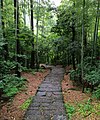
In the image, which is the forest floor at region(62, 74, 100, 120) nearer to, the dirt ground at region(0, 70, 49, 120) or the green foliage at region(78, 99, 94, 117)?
the green foliage at region(78, 99, 94, 117)

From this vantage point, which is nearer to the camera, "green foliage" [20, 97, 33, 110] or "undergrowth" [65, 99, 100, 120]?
"undergrowth" [65, 99, 100, 120]

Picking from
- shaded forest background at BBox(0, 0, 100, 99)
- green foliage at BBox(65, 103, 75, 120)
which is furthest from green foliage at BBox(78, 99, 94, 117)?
shaded forest background at BBox(0, 0, 100, 99)

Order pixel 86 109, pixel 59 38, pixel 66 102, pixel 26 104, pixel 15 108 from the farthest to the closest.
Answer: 1. pixel 59 38
2. pixel 66 102
3. pixel 26 104
4. pixel 15 108
5. pixel 86 109

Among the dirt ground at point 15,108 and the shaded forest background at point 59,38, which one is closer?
the dirt ground at point 15,108

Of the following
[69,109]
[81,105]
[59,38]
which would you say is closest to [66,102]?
[81,105]

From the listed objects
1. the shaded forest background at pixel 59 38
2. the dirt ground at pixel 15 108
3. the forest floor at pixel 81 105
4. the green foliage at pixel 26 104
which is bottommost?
the dirt ground at pixel 15 108

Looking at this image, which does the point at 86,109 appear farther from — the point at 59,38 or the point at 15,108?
the point at 59,38

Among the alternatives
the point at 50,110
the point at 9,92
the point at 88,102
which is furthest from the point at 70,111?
the point at 9,92

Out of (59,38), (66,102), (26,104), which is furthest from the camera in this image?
(59,38)

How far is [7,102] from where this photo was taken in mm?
6844

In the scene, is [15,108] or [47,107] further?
[15,108]

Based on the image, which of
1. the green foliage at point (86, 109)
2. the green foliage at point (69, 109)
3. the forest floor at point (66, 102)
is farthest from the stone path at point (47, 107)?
the green foliage at point (86, 109)

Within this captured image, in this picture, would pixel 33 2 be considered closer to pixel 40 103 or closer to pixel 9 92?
pixel 9 92

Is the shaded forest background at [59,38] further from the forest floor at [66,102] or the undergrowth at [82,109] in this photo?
the undergrowth at [82,109]
